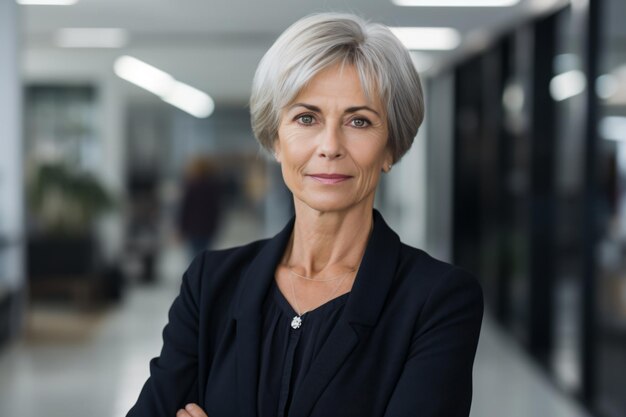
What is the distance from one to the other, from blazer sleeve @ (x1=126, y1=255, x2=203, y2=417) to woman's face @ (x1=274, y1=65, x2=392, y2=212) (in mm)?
304

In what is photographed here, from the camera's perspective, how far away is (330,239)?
1.52m

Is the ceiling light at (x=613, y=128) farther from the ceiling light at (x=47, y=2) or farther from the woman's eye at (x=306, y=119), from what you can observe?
the ceiling light at (x=47, y=2)

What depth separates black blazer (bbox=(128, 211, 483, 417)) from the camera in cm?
139

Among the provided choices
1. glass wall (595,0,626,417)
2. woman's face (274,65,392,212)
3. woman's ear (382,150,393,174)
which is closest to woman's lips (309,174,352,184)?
woman's face (274,65,392,212)

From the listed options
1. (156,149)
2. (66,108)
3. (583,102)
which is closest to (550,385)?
(583,102)

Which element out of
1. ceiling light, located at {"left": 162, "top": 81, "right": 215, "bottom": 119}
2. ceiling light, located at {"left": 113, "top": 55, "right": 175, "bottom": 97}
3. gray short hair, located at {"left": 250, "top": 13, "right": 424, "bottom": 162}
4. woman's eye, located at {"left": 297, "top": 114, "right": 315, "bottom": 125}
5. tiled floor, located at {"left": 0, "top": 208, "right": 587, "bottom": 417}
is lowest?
tiled floor, located at {"left": 0, "top": 208, "right": 587, "bottom": 417}

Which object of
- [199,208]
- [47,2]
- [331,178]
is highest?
[47,2]

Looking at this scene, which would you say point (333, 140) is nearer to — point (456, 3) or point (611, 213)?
point (611, 213)

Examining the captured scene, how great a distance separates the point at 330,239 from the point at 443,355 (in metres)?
0.29

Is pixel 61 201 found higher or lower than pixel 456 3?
lower

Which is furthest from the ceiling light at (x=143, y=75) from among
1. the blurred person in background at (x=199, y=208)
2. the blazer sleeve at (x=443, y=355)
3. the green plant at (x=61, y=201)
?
the blazer sleeve at (x=443, y=355)

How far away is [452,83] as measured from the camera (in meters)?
11.1

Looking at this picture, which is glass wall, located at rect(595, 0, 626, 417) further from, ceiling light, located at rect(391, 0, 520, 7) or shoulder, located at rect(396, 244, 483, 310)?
shoulder, located at rect(396, 244, 483, 310)

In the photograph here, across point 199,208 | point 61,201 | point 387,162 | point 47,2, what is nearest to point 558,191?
point 47,2
